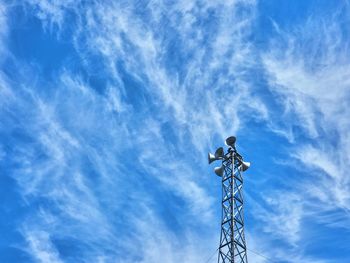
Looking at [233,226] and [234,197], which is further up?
[234,197]

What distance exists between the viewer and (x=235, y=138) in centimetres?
4284

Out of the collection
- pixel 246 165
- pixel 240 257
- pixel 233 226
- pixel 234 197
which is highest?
pixel 246 165

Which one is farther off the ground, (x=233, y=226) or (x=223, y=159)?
(x=223, y=159)

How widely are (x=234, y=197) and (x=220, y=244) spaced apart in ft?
15.1

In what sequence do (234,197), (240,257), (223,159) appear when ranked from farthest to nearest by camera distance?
(223,159) → (234,197) → (240,257)

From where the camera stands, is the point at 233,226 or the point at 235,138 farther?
the point at 235,138

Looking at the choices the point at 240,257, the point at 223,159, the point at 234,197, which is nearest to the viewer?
the point at 240,257

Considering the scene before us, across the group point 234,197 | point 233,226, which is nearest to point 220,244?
point 233,226

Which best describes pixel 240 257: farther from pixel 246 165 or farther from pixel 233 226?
pixel 246 165

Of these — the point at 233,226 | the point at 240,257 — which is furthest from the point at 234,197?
the point at 240,257

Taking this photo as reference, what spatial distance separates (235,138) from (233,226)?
8.45 m

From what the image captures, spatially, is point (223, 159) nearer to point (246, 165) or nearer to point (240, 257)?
point (246, 165)

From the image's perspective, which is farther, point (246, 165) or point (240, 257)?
point (246, 165)

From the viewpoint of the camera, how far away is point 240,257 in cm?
3756
